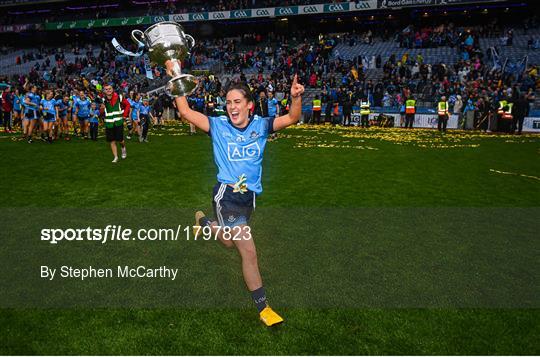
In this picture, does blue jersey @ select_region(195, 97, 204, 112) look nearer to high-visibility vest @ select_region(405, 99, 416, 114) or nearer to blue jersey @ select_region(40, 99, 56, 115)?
high-visibility vest @ select_region(405, 99, 416, 114)

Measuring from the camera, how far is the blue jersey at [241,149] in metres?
3.94

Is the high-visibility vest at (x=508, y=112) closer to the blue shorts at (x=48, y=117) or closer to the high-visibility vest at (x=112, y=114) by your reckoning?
the high-visibility vest at (x=112, y=114)

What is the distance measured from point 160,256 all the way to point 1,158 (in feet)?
30.5

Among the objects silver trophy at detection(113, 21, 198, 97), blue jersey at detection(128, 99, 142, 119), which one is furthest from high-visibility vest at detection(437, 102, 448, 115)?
silver trophy at detection(113, 21, 198, 97)

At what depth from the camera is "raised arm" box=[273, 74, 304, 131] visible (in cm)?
355

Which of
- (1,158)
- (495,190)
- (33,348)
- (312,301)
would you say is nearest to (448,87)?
(495,190)

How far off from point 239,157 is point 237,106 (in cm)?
47

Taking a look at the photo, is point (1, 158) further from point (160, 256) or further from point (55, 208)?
point (160, 256)

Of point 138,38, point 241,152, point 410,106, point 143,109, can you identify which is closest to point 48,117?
point 143,109

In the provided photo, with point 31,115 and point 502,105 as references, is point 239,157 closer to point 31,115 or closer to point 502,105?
point 31,115

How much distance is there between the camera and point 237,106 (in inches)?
149

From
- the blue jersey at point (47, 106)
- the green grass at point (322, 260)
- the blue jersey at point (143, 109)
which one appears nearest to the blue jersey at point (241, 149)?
the green grass at point (322, 260)

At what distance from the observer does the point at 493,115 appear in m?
22.9

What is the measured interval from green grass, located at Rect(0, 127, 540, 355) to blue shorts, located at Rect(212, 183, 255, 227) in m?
0.81
